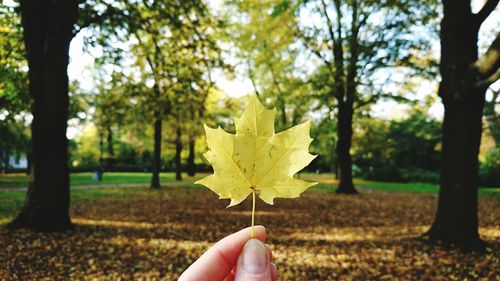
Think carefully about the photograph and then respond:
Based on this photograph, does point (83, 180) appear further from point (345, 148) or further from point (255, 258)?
point (255, 258)

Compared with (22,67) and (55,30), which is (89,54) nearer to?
(55,30)

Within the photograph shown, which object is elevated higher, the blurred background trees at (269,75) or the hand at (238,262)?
the blurred background trees at (269,75)

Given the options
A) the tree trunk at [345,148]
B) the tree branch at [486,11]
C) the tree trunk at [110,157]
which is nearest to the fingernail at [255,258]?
the tree branch at [486,11]

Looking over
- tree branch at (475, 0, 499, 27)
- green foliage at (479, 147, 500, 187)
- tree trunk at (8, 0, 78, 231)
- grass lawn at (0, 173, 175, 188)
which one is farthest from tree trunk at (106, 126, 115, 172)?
tree branch at (475, 0, 499, 27)

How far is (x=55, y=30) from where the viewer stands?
9.08 meters

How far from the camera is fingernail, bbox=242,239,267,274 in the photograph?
1.36 m

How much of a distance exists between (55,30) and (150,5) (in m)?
2.69

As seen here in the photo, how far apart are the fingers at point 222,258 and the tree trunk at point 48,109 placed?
8.85m

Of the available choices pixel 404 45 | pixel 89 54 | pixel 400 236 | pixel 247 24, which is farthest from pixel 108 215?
pixel 247 24

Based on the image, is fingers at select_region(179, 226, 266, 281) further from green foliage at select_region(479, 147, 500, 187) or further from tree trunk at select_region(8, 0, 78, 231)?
green foliage at select_region(479, 147, 500, 187)

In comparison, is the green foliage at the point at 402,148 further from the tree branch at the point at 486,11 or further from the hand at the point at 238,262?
the hand at the point at 238,262

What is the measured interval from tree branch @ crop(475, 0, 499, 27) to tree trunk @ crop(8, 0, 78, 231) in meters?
9.25

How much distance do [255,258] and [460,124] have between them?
7600 millimetres

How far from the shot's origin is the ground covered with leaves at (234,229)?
6.53 m
